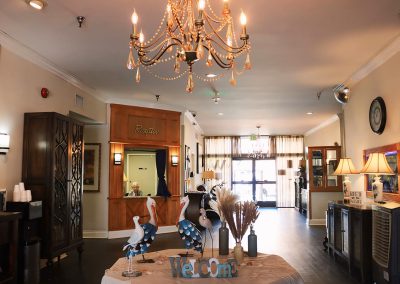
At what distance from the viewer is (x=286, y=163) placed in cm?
1736

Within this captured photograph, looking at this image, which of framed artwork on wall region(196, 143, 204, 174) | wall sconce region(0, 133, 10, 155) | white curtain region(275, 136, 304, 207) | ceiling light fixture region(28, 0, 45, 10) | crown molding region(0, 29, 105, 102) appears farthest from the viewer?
white curtain region(275, 136, 304, 207)

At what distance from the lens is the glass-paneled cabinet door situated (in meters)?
11.4

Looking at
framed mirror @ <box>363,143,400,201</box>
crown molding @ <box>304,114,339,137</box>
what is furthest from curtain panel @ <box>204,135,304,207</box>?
framed mirror @ <box>363,143,400,201</box>

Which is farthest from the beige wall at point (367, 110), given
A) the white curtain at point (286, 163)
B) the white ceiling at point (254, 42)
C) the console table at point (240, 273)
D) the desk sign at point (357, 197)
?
the white curtain at point (286, 163)

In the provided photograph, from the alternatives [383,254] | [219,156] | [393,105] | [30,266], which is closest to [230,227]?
[383,254]

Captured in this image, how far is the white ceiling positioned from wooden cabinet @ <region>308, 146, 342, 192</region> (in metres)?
2.45

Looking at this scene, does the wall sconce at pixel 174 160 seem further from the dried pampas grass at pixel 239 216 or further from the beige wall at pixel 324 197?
the dried pampas grass at pixel 239 216

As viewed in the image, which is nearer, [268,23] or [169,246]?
[268,23]

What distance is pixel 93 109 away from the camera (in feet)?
27.5

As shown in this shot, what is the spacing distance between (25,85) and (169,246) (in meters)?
4.08

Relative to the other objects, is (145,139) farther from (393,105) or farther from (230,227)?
(230,227)

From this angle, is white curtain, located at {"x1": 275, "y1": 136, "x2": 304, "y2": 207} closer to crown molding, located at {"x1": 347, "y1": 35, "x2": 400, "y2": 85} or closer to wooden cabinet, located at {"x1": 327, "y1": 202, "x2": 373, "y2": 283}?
crown molding, located at {"x1": 347, "y1": 35, "x2": 400, "y2": 85}

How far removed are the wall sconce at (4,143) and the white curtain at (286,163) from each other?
13.6 meters

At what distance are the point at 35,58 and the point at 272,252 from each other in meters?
5.22
